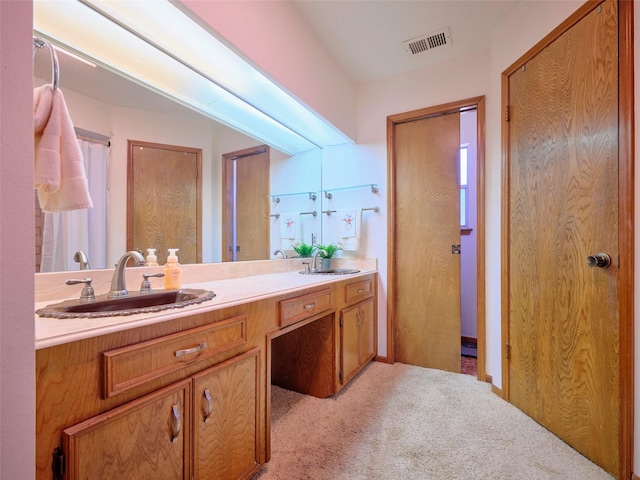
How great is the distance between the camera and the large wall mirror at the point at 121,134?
1.15 m

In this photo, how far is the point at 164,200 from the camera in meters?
1.51

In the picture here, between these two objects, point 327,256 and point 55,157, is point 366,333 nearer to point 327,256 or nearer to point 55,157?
point 327,256

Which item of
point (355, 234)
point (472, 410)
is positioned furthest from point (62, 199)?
point (472, 410)

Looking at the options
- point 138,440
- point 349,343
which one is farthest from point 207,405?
point 349,343

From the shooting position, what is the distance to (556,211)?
4.95 ft

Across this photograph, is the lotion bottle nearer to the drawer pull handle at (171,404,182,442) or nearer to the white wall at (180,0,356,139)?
the drawer pull handle at (171,404,182,442)

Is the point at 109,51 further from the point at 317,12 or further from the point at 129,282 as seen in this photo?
the point at 317,12

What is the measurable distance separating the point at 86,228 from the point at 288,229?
1445 millimetres

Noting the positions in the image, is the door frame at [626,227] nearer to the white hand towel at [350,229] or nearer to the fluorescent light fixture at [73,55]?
the white hand towel at [350,229]

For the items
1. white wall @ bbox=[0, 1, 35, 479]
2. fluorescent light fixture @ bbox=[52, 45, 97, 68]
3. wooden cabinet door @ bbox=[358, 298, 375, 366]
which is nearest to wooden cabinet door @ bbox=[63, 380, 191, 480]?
white wall @ bbox=[0, 1, 35, 479]

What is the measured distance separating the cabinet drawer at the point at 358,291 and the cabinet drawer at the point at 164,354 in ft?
3.38

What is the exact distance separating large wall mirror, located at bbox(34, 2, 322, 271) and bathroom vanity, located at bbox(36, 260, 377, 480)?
0.24 metres

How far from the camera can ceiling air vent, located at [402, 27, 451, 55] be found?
2.04 meters

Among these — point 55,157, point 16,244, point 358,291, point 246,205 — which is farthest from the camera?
point 358,291
